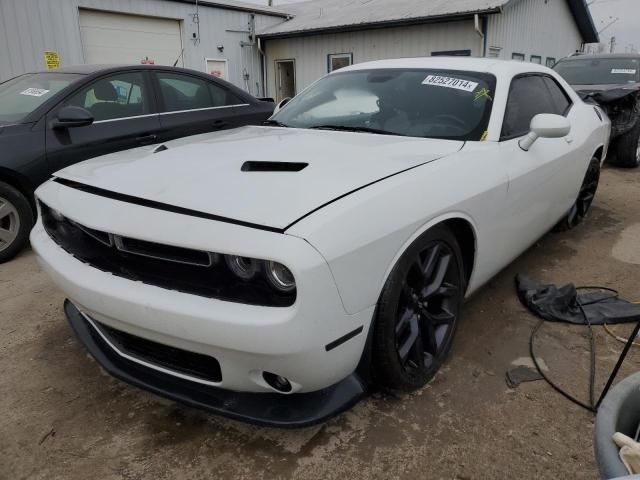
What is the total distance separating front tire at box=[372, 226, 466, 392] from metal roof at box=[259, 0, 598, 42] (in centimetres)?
1050

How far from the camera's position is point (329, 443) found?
1959 millimetres

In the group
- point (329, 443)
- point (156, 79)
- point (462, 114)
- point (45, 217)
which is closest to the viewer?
point (329, 443)

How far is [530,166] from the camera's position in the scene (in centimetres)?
280

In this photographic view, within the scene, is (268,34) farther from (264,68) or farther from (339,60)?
(339,60)

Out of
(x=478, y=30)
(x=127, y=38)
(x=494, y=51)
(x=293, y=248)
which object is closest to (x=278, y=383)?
(x=293, y=248)

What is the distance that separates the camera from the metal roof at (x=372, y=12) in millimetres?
11438

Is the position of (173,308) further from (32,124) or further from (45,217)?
(32,124)

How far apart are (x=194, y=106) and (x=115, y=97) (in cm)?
74

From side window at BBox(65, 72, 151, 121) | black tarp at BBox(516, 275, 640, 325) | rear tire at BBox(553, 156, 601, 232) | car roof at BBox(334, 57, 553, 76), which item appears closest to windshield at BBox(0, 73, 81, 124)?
side window at BBox(65, 72, 151, 121)

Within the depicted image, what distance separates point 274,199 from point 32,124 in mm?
3043

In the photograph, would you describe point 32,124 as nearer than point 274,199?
No

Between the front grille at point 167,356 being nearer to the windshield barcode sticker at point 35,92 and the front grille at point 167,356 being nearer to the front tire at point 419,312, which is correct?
the front tire at point 419,312

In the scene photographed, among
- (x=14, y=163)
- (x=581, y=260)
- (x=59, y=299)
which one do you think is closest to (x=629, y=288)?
(x=581, y=260)

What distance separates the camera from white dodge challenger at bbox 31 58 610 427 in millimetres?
1602
